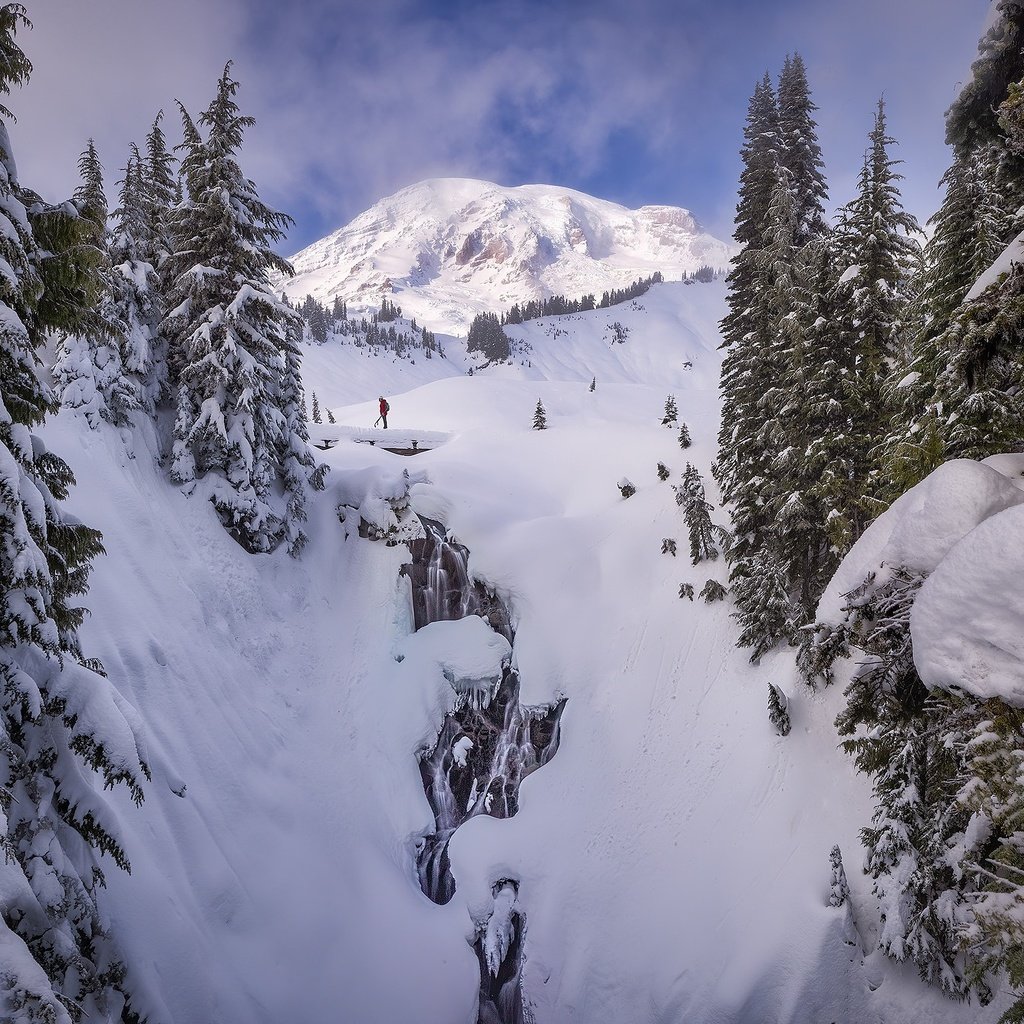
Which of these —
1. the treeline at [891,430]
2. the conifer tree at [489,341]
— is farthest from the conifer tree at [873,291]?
the conifer tree at [489,341]

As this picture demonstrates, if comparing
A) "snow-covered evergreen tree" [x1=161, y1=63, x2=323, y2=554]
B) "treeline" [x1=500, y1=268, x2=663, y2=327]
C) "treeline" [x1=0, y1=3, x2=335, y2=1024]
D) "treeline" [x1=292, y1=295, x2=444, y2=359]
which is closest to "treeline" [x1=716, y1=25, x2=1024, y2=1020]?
"treeline" [x1=0, y1=3, x2=335, y2=1024]

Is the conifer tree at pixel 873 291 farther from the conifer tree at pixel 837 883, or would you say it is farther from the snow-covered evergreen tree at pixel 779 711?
the conifer tree at pixel 837 883

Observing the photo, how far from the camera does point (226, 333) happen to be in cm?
1741

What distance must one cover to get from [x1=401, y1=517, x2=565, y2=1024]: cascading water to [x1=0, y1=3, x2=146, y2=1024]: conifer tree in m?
9.54

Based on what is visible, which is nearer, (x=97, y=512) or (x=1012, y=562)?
(x=1012, y=562)

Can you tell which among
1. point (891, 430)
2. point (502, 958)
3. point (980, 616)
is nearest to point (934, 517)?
point (980, 616)

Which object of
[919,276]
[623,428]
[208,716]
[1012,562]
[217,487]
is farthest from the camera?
[623,428]

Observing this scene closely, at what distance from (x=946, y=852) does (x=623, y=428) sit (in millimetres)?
27492

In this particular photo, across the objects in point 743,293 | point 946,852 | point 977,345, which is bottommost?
point 946,852

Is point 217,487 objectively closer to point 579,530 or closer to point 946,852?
point 579,530

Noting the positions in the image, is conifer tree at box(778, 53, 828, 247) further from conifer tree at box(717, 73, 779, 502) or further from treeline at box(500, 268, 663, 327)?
treeline at box(500, 268, 663, 327)

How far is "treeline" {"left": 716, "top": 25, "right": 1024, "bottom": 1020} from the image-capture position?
15.4 feet

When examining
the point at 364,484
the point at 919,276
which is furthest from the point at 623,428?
the point at 919,276

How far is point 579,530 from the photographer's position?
22.7 meters
